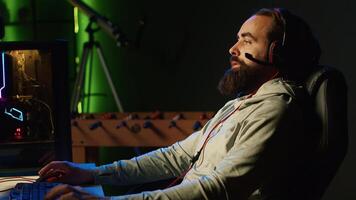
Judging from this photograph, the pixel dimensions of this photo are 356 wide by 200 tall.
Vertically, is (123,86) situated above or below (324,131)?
below

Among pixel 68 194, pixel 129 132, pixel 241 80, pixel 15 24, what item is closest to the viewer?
pixel 68 194

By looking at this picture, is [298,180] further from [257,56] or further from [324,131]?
[257,56]

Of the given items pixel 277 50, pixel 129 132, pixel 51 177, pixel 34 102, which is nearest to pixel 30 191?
pixel 51 177

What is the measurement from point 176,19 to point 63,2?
3.36 ft

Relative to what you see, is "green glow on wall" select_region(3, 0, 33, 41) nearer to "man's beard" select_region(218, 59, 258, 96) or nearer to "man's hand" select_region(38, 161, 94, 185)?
"man's hand" select_region(38, 161, 94, 185)

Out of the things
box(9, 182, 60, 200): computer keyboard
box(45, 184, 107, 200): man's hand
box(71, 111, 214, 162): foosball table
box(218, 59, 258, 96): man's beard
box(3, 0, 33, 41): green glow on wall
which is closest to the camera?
box(45, 184, 107, 200): man's hand

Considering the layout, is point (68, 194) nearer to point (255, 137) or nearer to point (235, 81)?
point (255, 137)

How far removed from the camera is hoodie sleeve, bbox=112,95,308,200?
109 centimetres

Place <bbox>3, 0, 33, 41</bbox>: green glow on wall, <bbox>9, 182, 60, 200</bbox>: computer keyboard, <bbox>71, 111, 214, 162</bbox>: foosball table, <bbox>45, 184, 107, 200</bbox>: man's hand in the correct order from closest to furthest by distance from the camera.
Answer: <bbox>45, 184, 107, 200</bbox>: man's hand, <bbox>9, 182, 60, 200</bbox>: computer keyboard, <bbox>71, 111, 214, 162</bbox>: foosball table, <bbox>3, 0, 33, 41</bbox>: green glow on wall

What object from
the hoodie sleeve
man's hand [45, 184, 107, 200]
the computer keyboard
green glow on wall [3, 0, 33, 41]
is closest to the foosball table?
the computer keyboard

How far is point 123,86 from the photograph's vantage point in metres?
3.97

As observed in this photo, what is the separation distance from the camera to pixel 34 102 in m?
1.47

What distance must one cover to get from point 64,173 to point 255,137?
2.11ft

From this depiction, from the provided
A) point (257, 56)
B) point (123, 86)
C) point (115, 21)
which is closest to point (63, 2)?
point (115, 21)
